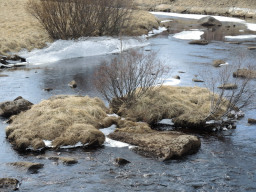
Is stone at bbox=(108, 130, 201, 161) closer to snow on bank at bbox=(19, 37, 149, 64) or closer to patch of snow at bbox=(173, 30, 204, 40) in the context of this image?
snow on bank at bbox=(19, 37, 149, 64)

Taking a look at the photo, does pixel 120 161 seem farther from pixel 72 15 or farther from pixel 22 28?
pixel 22 28

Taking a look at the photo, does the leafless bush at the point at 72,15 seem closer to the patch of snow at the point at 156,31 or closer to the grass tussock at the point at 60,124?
the patch of snow at the point at 156,31

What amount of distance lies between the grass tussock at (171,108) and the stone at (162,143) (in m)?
1.90

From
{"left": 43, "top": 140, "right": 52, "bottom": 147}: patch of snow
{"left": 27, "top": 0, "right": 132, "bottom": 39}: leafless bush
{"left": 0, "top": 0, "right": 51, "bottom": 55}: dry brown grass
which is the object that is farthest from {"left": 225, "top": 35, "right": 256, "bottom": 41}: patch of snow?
{"left": 43, "top": 140, "right": 52, "bottom": 147}: patch of snow

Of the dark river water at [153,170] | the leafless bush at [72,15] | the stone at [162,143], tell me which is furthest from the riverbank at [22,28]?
the stone at [162,143]

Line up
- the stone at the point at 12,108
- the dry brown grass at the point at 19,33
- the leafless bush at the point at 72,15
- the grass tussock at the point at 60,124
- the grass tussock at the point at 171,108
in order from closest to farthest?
the grass tussock at the point at 60,124
the grass tussock at the point at 171,108
the stone at the point at 12,108
the dry brown grass at the point at 19,33
the leafless bush at the point at 72,15

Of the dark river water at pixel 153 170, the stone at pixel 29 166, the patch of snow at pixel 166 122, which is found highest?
the stone at pixel 29 166

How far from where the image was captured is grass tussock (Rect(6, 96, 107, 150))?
13414mm

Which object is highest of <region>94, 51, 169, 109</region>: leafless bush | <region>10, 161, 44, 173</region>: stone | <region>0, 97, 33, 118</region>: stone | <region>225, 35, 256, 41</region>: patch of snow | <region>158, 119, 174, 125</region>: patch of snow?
<region>94, 51, 169, 109</region>: leafless bush

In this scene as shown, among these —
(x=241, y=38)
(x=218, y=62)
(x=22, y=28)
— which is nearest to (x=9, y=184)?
(x=218, y=62)

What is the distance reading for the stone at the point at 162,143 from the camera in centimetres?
1243

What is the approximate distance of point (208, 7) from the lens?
66875 millimetres

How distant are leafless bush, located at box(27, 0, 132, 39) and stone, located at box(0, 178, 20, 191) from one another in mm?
25636

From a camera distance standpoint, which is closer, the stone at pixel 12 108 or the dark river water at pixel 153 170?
the dark river water at pixel 153 170
